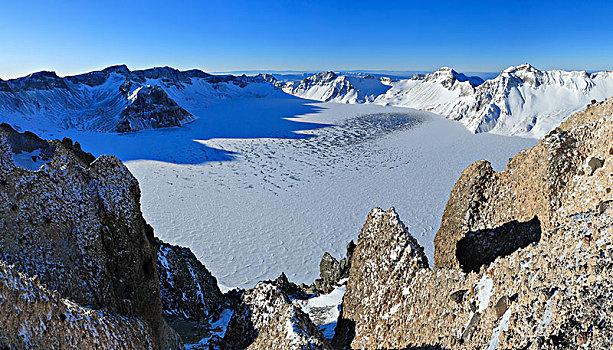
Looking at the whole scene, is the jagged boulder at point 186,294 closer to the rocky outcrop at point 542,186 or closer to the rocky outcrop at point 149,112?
the rocky outcrop at point 542,186

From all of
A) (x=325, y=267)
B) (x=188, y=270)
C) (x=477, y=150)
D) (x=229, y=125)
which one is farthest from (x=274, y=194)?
(x=229, y=125)

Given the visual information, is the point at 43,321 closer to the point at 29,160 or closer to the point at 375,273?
the point at 29,160

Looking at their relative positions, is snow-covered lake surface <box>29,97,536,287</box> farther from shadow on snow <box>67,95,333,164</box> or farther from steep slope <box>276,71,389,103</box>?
steep slope <box>276,71,389,103</box>

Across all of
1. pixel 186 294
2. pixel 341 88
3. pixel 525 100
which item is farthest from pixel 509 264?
pixel 341 88

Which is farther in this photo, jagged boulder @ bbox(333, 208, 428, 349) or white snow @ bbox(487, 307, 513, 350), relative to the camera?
jagged boulder @ bbox(333, 208, 428, 349)

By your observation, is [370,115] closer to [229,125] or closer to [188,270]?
[229,125]

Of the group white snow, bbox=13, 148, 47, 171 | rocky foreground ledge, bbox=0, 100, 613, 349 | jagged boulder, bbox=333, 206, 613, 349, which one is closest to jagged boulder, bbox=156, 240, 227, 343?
rocky foreground ledge, bbox=0, 100, 613, 349
